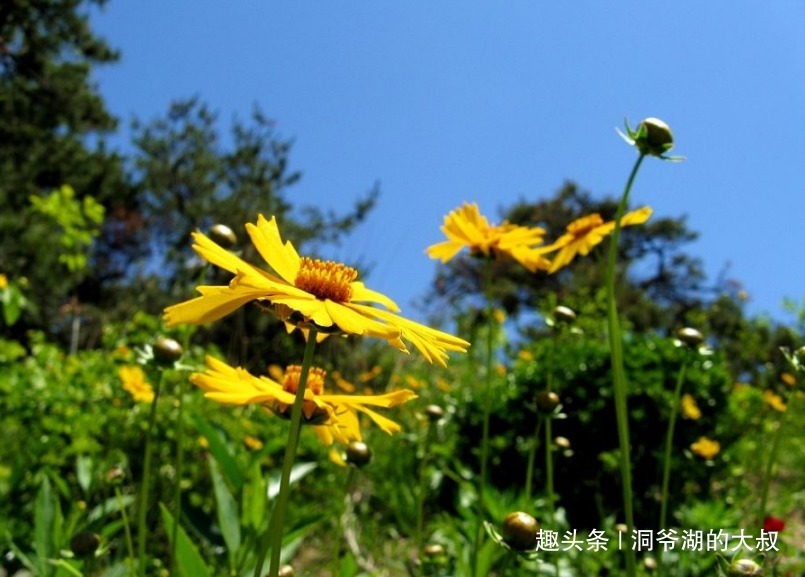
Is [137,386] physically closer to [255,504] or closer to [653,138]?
[255,504]

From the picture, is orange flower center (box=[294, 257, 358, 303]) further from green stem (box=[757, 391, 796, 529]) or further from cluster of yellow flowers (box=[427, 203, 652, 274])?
cluster of yellow flowers (box=[427, 203, 652, 274])

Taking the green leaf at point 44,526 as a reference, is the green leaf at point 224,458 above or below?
above

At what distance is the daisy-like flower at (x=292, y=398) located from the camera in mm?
614

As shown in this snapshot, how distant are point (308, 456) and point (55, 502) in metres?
1.54

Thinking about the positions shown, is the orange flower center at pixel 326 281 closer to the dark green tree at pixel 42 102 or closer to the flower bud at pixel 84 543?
the flower bud at pixel 84 543

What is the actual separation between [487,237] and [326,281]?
2.05 ft

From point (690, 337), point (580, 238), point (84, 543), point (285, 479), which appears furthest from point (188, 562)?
point (580, 238)

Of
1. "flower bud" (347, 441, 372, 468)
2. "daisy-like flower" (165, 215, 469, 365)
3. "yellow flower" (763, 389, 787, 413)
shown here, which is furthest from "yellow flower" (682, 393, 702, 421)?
"daisy-like flower" (165, 215, 469, 365)

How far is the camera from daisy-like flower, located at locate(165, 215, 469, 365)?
514mm

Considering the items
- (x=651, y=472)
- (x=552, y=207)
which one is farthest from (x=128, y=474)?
(x=552, y=207)

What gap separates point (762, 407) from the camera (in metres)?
2.98

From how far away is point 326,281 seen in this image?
0.61 m

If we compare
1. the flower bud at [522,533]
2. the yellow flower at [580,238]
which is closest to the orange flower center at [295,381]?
the flower bud at [522,533]

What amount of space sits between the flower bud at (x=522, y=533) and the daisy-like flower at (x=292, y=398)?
0.42 ft
